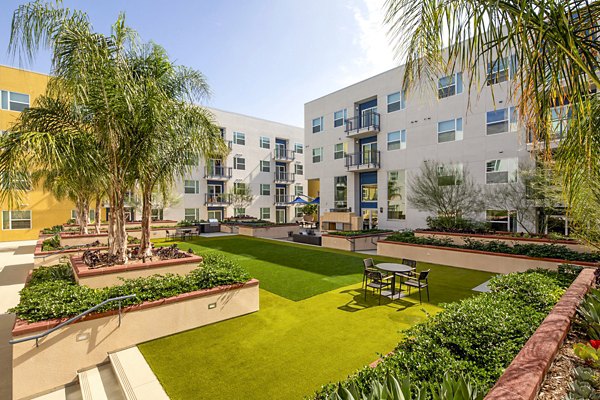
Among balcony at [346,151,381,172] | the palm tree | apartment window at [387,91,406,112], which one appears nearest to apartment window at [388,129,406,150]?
balcony at [346,151,381,172]

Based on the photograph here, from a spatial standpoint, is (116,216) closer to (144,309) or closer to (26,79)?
(144,309)

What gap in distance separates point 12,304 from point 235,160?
28.2 meters

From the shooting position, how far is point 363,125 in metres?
25.9

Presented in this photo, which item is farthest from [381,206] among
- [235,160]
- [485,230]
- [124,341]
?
[124,341]

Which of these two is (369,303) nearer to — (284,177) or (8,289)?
(8,289)

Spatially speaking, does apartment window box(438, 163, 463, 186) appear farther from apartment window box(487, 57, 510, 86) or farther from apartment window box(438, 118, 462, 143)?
apartment window box(487, 57, 510, 86)

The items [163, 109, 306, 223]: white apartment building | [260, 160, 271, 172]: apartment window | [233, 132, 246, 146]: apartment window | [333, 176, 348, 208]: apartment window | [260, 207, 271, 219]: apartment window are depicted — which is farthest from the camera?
[260, 160, 271, 172]: apartment window

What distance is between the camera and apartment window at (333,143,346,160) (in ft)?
93.0

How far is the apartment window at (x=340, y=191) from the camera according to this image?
27953mm

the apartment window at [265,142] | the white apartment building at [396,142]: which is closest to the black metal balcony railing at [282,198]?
the apartment window at [265,142]

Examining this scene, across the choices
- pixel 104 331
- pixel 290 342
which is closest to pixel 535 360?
pixel 290 342

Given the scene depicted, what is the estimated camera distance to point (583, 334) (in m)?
4.07

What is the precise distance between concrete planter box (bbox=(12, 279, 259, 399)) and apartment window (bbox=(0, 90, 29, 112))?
2815 centimetres

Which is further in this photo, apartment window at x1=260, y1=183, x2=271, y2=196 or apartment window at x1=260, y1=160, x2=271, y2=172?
apartment window at x1=260, y1=160, x2=271, y2=172
